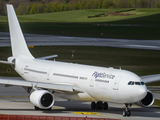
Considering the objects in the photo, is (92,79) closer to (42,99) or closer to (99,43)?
(42,99)

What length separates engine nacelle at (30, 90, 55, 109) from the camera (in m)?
35.1

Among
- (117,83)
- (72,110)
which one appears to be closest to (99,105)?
(72,110)

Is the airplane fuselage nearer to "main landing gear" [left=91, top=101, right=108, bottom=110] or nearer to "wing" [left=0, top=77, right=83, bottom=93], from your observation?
"wing" [left=0, top=77, right=83, bottom=93]

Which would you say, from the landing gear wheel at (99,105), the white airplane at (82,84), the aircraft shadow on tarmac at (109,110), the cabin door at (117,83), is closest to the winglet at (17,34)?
the white airplane at (82,84)

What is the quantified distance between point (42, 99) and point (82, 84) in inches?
158

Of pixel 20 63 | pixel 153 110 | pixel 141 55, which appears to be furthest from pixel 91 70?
pixel 141 55

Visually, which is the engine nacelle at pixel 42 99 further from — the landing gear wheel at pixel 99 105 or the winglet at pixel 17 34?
the winglet at pixel 17 34

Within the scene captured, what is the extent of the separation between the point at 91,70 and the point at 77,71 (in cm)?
172

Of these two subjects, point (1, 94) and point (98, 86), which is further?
point (1, 94)

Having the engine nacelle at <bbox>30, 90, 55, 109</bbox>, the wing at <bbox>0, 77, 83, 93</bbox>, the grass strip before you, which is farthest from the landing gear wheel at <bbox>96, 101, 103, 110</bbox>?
the grass strip

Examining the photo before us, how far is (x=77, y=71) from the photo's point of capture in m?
37.9

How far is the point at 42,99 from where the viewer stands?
1390 inches

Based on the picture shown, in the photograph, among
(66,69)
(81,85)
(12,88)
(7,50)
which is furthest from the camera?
(7,50)

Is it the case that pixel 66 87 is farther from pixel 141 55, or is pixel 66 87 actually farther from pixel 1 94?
pixel 141 55
